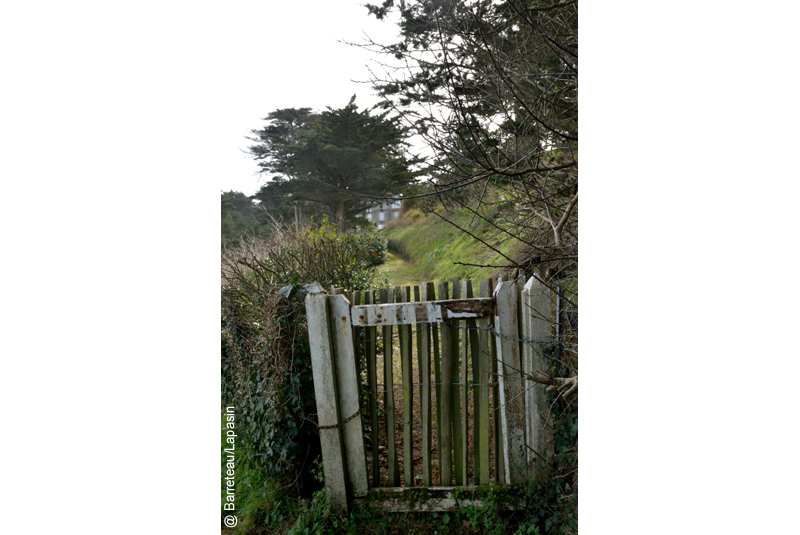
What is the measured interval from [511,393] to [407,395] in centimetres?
47

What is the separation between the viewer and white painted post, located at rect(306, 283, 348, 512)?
76.8 inches

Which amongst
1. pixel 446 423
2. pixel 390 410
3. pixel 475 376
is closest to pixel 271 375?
pixel 390 410

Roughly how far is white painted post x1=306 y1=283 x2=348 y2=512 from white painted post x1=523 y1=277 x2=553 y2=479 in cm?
84

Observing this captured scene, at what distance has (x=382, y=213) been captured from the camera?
3.12 metres

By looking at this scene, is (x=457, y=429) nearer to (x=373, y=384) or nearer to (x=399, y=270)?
(x=373, y=384)

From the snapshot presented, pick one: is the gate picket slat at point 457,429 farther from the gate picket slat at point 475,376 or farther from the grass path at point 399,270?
the grass path at point 399,270

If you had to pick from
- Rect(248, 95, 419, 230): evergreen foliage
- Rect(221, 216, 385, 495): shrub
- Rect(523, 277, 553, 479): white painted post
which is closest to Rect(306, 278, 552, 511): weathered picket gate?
Rect(523, 277, 553, 479): white painted post

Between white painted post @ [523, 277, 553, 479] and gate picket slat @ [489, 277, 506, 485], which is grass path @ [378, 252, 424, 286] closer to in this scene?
gate picket slat @ [489, 277, 506, 485]

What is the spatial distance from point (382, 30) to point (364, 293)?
1182mm

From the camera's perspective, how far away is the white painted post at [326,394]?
6.40 feet

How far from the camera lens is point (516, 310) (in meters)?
1.88
